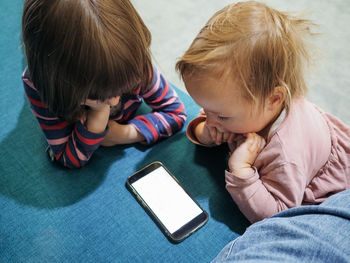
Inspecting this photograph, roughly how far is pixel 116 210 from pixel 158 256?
0.15 metres

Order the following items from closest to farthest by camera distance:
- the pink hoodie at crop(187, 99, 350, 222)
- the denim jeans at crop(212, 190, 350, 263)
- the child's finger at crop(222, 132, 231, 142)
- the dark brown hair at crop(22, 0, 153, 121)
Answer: the denim jeans at crop(212, 190, 350, 263) < the dark brown hair at crop(22, 0, 153, 121) < the pink hoodie at crop(187, 99, 350, 222) < the child's finger at crop(222, 132, 231, 142)

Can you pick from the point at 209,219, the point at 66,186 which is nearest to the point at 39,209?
the point at 66,186

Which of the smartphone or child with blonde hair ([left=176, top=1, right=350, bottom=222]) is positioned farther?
the smartphone

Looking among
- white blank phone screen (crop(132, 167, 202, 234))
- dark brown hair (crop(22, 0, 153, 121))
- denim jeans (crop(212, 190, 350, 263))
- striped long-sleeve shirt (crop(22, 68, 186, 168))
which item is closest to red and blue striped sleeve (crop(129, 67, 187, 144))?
striped long-sleeve shirt (crop(22, 68, 186, 168))

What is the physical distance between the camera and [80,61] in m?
0.51

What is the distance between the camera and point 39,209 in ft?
2.24

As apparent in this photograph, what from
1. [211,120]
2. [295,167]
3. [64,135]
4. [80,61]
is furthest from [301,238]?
[64,135]

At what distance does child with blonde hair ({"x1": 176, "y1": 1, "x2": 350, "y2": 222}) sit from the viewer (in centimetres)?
53

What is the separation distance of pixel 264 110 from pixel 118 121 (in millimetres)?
420

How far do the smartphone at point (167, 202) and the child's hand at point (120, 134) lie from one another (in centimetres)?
9

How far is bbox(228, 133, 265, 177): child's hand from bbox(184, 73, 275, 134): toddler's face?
0.08 feet

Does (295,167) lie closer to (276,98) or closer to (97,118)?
(276,98)

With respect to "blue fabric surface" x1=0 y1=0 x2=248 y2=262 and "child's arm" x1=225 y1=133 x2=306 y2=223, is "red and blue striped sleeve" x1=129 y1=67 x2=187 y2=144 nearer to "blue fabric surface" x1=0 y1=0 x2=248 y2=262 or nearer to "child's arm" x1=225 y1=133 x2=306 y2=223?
"blue fabric surface" x1=0 y1=0 x2=248 y2=262

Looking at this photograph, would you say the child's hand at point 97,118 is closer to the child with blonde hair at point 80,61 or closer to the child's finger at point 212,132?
the child with blonde hair at point 80,61
